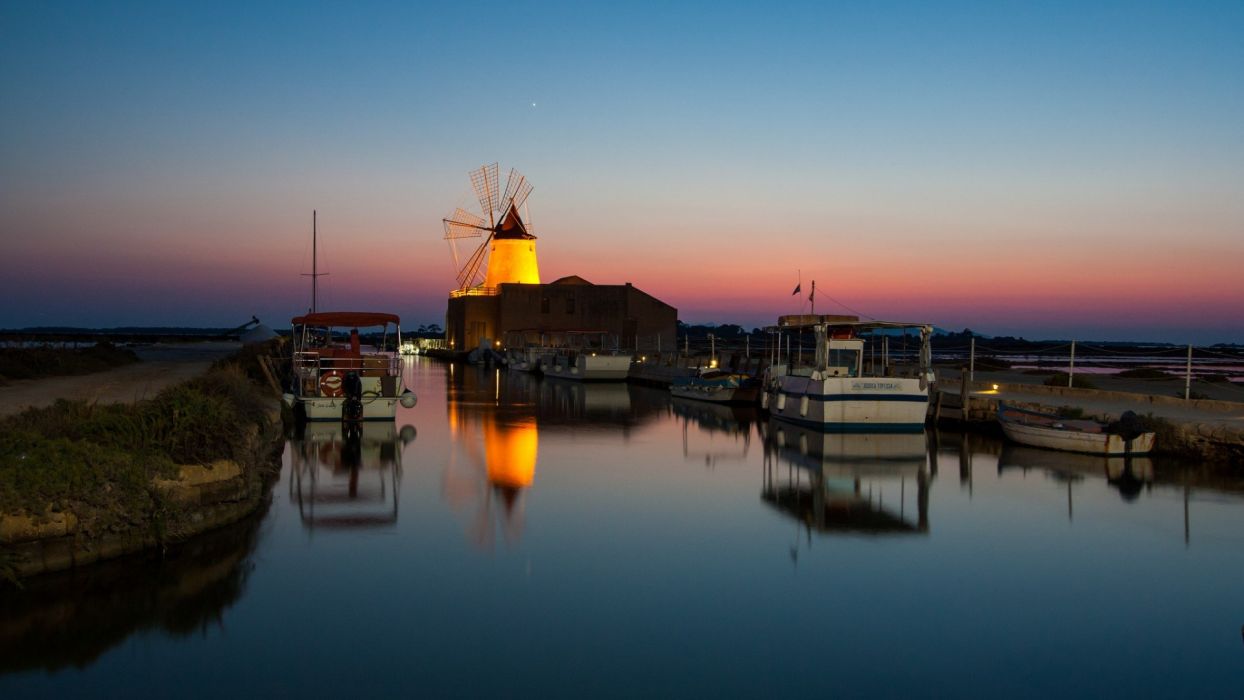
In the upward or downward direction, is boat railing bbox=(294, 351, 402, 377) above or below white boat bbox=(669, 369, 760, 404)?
above

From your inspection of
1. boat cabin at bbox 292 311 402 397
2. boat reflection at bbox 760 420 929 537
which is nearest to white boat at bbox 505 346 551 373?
boat cabin at bbox 292 311 402 397

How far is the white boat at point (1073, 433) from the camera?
15.6 m

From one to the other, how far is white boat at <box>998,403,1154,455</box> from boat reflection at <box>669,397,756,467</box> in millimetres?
4633

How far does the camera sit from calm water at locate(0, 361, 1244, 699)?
6.43 meters

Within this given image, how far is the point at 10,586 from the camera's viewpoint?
7.45m

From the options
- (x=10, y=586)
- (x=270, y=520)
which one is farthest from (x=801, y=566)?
(x=10, y=586)

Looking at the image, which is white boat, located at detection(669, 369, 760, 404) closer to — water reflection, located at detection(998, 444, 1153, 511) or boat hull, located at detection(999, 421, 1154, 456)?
boat hull, located at detection(999, 421, 1154, 456)

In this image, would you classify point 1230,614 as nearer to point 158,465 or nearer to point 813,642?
point 813,642

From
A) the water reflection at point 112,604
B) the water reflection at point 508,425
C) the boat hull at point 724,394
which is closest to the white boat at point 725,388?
the boat hull at point 724,394

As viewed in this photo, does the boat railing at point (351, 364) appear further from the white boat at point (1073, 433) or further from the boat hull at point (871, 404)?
the white boat at point (1073, 433)

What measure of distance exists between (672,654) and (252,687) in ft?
8.61

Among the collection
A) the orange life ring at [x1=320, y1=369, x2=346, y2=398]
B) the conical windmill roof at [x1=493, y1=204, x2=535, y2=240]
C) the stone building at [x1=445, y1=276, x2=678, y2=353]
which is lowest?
the orange life ring at [x1=320, y1=369, x2=346, y2=398]

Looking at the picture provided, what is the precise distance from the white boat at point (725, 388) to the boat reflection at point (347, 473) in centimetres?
994

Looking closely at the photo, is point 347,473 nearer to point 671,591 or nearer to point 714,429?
point 671,591
